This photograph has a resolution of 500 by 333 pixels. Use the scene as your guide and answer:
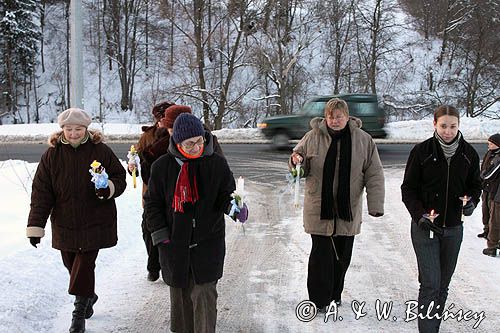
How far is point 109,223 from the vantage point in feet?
13.6

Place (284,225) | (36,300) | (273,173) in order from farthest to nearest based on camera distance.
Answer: (273,173), (284,225), (36,300)

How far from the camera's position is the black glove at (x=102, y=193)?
13.0 feet

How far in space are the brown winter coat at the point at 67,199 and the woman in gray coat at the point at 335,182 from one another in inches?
68.0

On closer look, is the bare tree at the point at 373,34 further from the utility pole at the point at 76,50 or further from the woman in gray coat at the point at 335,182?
the woman in gray coat at the point at 335,182

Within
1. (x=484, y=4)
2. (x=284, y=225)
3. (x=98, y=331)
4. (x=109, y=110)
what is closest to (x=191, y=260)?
(x=98, y=331)

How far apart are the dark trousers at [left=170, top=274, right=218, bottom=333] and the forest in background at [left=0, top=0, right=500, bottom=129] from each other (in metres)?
27.0

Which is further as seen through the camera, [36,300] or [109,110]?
[109,110]

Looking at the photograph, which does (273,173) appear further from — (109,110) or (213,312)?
(109,110)

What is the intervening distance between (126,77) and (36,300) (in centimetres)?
3791

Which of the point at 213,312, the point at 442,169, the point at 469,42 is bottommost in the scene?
the point at 213,312

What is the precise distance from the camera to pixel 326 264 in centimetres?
459

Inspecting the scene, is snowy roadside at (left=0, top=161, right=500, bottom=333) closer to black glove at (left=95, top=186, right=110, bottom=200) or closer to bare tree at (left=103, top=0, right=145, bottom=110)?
black glove at (left=95, top=186, right=110, bottom=200)

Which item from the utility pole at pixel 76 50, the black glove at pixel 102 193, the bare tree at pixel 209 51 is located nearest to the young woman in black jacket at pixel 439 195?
the black glove at pixel 102 193

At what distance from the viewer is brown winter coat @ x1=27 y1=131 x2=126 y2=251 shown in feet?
13.0
